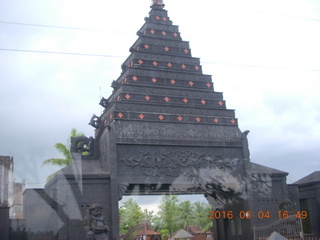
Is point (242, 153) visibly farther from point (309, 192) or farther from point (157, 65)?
point (157, 65)

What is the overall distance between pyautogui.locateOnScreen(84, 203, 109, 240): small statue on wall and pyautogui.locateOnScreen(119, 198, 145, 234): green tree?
33.9 meters

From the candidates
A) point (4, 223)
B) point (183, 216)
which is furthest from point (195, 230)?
point (4, 223)

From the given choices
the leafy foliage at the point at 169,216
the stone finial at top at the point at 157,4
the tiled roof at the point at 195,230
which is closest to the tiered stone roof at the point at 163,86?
the stone finial at top at the point at 157,4

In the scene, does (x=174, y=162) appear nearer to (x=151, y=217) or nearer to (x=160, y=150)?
(x=160, y=150)

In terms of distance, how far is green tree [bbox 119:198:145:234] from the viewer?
51781 mm

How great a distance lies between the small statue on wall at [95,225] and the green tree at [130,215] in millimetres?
33872

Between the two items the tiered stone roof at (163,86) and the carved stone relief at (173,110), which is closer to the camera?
the carved stone relief at (173,110)

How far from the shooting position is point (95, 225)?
18.0m

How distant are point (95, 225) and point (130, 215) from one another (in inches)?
1387

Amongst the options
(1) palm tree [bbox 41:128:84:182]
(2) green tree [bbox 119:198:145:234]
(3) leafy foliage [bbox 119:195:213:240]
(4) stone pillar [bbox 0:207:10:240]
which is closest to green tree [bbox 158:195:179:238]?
(3) leafy foliage [bbox 119:195:213:240]

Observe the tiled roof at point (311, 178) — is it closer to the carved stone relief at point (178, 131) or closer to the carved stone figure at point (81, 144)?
the carved stone relief at point (178, 131)

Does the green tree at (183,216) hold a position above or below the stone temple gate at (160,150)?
below

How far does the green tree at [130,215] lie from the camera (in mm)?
51781
